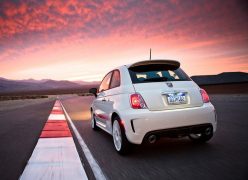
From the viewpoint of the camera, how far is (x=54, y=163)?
4574 millimetres

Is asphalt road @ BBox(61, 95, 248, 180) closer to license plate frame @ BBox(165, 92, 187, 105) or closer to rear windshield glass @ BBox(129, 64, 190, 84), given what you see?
license plate frame @ BBox(165, 92, 187, 105)

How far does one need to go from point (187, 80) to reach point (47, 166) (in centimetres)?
311

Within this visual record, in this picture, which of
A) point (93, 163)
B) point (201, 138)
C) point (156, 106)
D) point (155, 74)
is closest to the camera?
point (93, 163)

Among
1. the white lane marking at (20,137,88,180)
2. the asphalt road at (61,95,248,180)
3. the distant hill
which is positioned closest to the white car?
the asphalt road at (61,95,248,180)

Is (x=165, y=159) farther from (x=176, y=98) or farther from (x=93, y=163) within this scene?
(x=93, y=163)

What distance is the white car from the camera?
4.54 meters

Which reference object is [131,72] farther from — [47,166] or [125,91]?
[47,166]

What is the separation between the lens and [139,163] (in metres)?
4.46

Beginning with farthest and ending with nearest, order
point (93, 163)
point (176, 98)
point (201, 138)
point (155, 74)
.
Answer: point (201, 138), point (155, 74), point (176, 98), point (93, 163)

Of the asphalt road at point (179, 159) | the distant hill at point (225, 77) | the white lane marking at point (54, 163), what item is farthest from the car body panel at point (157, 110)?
the distant hill at point (225, 77)

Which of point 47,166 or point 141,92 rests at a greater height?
point 141,92

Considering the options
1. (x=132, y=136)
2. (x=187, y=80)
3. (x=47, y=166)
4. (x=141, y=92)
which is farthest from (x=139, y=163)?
(x=187, y=80)

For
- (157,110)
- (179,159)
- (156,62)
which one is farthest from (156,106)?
(156,62)

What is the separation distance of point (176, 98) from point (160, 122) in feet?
1.87
